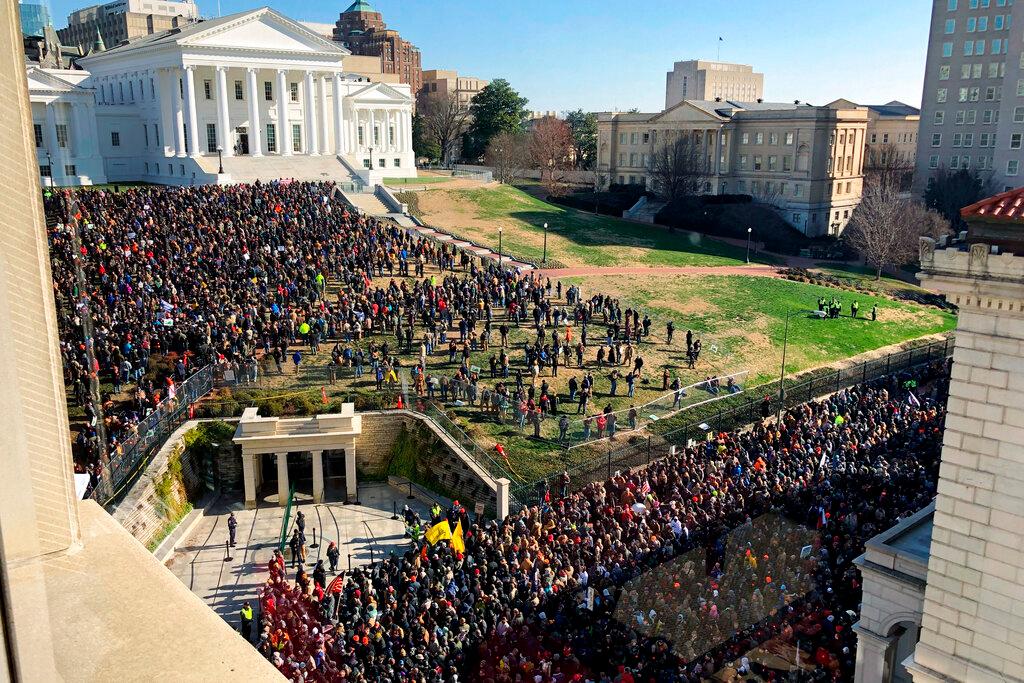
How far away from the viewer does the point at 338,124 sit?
75.1 meters

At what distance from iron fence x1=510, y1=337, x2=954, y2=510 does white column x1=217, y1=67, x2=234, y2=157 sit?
48906mm

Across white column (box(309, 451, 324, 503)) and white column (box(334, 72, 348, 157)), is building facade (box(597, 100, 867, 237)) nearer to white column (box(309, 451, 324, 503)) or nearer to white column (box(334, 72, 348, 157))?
white column (box(334, 72, 348, 157))

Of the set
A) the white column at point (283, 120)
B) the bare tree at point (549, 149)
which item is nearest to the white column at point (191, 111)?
the white column at point (283, 120)

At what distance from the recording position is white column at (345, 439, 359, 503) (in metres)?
30.7

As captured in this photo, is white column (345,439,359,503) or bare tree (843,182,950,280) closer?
white column (345,439,359,503)

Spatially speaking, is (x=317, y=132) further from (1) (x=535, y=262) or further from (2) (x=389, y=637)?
(2) (x=389, y=637)

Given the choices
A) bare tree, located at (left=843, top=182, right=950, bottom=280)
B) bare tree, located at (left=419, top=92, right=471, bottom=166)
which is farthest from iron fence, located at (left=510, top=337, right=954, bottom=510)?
bare tree, located at (left=419, top=92, right=471, bottom=166)

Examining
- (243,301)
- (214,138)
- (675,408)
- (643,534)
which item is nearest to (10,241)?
(643,534)

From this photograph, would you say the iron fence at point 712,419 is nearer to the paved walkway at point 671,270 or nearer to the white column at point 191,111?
the paved walkway at point 671,270

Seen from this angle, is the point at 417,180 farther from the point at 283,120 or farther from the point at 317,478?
the point at 317,478

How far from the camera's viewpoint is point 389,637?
18.8m

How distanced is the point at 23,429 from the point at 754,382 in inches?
1593

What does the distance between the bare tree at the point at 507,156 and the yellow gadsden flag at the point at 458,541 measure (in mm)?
72926

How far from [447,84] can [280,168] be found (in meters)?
109
